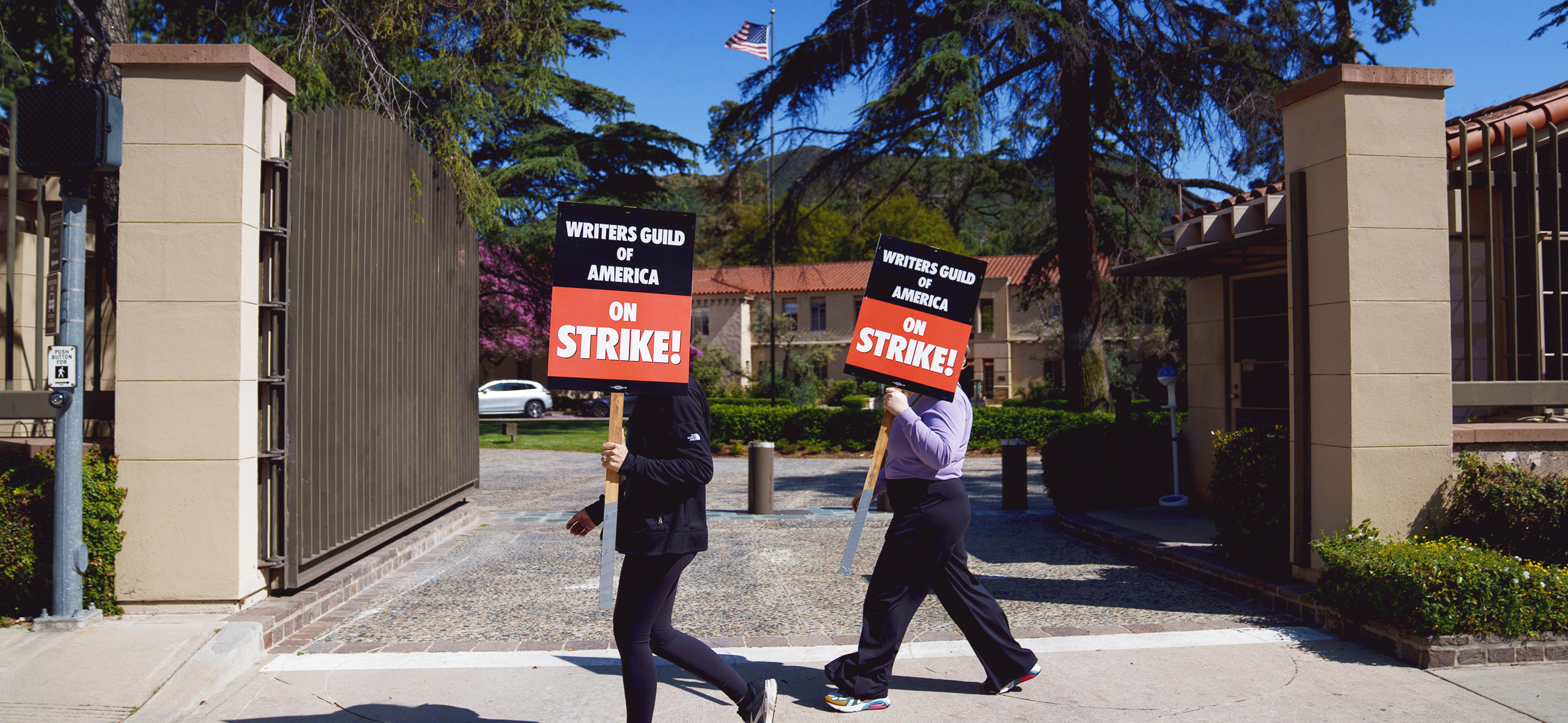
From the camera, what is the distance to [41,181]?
17.5 ft

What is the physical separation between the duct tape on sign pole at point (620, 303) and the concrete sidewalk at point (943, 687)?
3.94 ft

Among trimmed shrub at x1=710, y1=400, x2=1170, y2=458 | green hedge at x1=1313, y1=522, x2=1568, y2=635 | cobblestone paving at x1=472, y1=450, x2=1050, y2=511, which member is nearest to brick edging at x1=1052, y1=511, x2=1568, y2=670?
green hedge at x1=1313, y1=522, x2=1568, y2=635

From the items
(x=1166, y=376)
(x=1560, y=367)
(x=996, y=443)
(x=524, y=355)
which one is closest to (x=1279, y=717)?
(x=1560, y=367)

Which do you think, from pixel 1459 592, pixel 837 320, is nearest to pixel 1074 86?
pixel 1459 592

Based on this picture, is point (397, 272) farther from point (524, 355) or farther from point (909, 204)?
point (909, 204)

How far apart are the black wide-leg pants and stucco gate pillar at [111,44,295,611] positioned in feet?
11.7

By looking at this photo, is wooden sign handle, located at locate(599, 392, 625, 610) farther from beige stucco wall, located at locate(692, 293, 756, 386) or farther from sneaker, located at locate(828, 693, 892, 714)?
beige stucco wall, located at locate(692, 293, 756, 386)

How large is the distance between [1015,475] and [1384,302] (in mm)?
5678

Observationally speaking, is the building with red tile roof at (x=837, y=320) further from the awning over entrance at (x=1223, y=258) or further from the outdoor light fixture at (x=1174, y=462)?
the awning over entrance at (x=1223, y=258)

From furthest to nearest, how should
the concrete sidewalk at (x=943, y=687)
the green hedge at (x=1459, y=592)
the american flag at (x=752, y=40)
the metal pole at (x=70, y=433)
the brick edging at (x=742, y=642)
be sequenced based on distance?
the american flag at (x=752, y=40), the brick edging at (x=742, y=642), the metal pole at (x=70, y=433), the green hedge at (x=1459, y=592), the concrete sidewalk at (x=943, y=687)

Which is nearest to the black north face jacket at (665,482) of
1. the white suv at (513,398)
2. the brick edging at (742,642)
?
the brick edging at (742,642)

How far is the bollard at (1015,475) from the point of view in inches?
430

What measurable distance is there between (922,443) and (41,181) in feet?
16.8

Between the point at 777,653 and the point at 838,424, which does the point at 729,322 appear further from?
the point at 777,653
